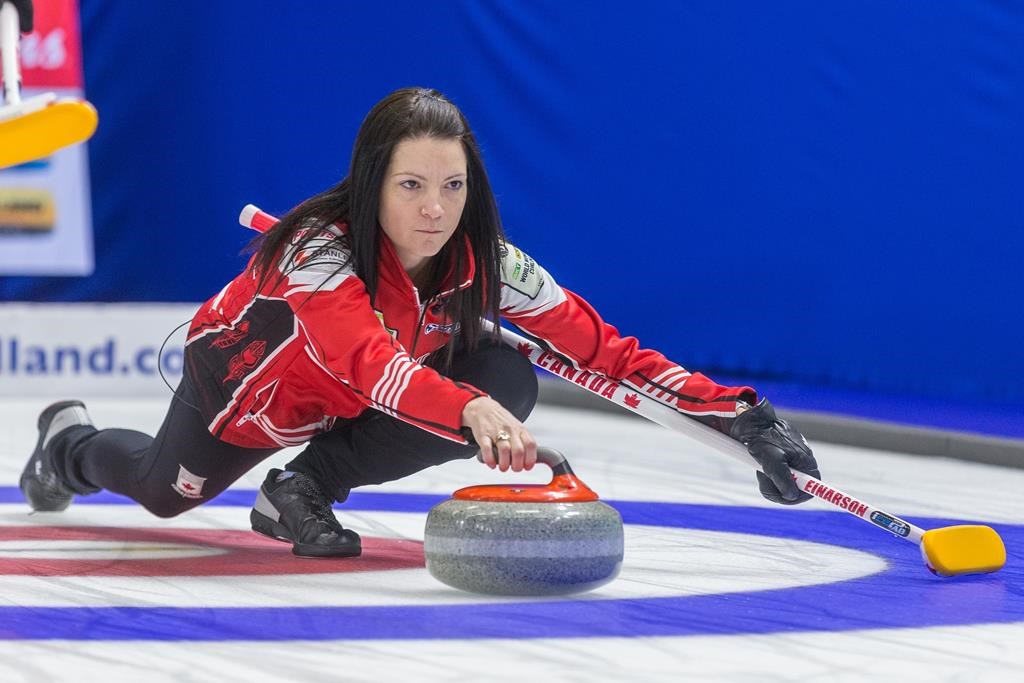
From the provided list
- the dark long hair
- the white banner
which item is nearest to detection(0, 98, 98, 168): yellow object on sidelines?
the dark long hair

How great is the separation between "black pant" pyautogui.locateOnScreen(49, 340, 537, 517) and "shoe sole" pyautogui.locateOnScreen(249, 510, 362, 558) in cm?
10

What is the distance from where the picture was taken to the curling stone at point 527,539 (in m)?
1.93

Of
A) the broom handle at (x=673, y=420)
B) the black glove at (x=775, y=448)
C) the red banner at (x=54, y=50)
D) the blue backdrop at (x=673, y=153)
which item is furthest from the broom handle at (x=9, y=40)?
the red banner at (x=54, y=50)

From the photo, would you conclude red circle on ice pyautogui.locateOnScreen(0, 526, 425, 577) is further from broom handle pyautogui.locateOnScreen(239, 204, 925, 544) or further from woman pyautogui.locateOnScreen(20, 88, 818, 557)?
broom handle pyautogui.locateOnScreen(239, 204, 925, 544)

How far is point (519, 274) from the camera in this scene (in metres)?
2.37

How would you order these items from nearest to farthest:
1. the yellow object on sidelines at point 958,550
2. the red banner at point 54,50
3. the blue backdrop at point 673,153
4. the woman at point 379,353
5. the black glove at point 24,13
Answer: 1. the woman at point 379,353
2. the yellow object on sidelines at point 958,550
3. the black glove at point 24,13
4. the blue backdrop at point 673,153
5. the red banner at point 54,50

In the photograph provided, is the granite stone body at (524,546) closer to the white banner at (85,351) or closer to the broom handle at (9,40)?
the broom handle at (9,40)

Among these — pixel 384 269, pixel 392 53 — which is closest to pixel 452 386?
pixel 384 269

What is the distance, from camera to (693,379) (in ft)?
7.72

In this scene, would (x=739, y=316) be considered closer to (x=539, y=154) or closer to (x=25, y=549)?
(x=539, y=154)

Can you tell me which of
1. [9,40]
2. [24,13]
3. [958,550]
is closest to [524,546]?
[958,550]

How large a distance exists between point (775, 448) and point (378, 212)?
0.68m

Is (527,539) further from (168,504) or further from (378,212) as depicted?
(168,504)

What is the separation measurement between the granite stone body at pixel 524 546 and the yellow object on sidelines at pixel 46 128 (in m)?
0.74
